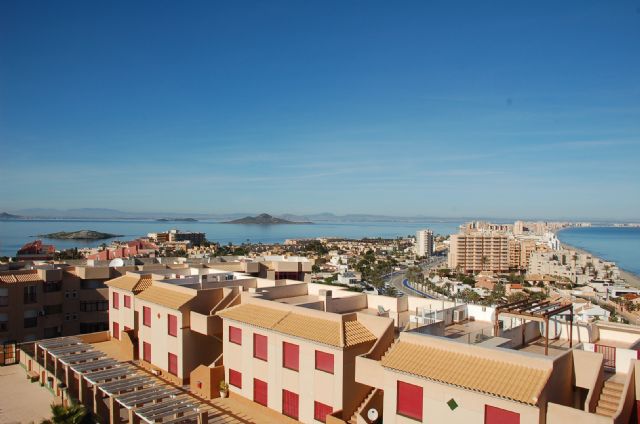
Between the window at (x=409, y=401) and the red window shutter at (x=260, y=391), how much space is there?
614 cm

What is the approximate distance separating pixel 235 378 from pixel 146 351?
707 cm

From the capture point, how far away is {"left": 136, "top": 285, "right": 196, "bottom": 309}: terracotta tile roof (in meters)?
20.9

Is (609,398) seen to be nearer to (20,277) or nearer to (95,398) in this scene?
(95,398)

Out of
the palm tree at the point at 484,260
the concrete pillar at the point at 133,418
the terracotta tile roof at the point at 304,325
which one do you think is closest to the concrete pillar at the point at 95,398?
the concrete pillar at the point at 133,418

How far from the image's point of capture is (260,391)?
17609mm

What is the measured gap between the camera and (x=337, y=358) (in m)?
14.9

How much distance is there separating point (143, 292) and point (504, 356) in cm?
1773

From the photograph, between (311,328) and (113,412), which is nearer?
(311,328)

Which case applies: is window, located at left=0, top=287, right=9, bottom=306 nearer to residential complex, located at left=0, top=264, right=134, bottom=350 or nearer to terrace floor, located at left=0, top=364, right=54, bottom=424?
residential complex, located at left=0, top=264, right=134, bottom=350

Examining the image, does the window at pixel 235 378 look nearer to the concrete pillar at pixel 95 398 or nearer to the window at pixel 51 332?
the concrete pillar at pixel 95 398

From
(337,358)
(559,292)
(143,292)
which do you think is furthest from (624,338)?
(559,292)

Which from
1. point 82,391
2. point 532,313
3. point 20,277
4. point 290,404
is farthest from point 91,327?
point 532,313

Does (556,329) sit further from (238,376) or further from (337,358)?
(238,376)

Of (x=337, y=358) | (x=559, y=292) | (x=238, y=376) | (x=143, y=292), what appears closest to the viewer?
(x=337, y=358)
